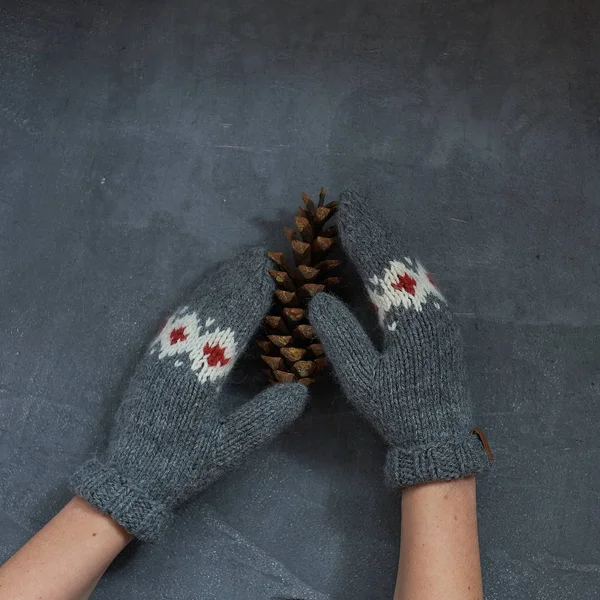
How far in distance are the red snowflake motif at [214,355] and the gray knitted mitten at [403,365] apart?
0.13 metres

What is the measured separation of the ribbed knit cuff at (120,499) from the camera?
2.70ft

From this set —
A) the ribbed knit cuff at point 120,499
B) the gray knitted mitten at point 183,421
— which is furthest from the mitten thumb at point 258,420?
the ribbed knit cuff at point 120,499

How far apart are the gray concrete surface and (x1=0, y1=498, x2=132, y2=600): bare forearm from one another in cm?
10

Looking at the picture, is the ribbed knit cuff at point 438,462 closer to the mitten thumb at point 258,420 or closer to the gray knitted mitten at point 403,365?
the gray knitted mitten at point 403,365

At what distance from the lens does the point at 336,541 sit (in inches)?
36.2

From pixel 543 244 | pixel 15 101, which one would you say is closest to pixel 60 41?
pixel 15 101

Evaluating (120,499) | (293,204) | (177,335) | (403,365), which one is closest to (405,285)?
(403,365)

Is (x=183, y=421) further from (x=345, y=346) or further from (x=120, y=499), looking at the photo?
(x=345, y=346)

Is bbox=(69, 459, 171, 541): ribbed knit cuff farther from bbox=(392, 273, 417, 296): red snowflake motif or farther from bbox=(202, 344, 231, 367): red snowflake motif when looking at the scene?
bbox=(392, 273, 417, 296): red snowflake motif

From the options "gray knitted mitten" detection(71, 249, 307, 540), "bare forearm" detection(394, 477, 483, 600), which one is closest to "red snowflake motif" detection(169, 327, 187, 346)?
"gray knitted mitten" detection(71, 249, 307, 540)

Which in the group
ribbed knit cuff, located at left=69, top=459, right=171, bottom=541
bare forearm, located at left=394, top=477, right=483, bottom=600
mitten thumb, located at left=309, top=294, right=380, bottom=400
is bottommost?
bare forearm, located at left=394, top=477, right=483, bottom=600

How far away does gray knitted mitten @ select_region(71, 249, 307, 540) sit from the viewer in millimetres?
836

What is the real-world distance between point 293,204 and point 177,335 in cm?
25

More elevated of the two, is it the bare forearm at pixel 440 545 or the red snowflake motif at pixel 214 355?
the red snowflake motif at pixel 214 355
